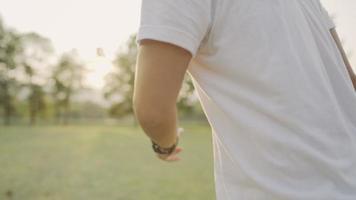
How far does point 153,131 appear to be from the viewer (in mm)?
885

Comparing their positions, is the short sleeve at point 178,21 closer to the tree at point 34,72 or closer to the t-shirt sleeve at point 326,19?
the t-shirt sleeve at point 326,19

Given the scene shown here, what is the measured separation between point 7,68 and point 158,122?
141 feet

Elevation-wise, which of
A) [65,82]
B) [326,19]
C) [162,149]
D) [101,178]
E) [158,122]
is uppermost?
[326,19]

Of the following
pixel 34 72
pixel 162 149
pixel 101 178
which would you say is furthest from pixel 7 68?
pixel 162 149

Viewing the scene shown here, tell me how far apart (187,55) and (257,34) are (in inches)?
5.0

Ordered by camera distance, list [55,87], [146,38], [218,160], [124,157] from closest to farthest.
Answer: [146,38] < [218,160] < [124,157] < [55,87]

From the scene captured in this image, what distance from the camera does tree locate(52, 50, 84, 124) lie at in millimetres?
45906

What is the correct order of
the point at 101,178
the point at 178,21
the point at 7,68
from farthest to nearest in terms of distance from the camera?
1. the point at 7,68
2. the point at 101,178
3. the point at 178,21

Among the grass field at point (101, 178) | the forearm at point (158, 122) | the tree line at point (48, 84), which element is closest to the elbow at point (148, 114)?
the forearm at point (158, 122)

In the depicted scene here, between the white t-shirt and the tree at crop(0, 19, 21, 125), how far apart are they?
4195cm

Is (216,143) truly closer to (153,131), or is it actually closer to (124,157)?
(153,131)

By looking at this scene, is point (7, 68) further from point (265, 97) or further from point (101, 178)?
point (265, 97)

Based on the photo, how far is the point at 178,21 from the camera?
80cm

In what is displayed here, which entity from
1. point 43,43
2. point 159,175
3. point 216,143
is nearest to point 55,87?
point 43,43
